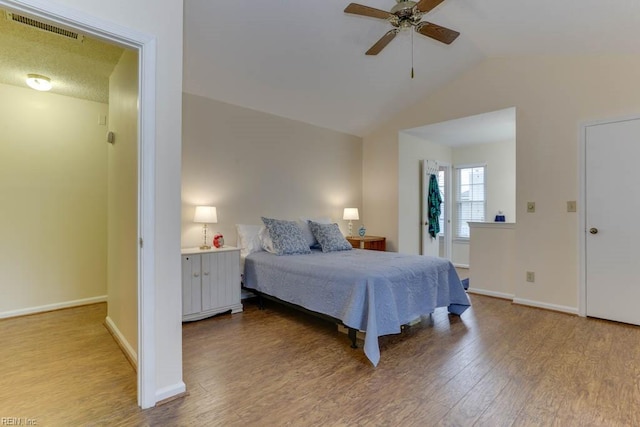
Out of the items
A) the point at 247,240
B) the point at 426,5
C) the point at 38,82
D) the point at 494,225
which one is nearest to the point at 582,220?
the point at 494,225

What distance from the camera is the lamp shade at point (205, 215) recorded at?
11.3 feet

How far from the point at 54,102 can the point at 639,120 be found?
6184 millimetres

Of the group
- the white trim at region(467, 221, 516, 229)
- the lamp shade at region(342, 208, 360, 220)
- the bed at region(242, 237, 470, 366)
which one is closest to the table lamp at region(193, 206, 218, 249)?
the bed at region(242, 237, 470, 366)

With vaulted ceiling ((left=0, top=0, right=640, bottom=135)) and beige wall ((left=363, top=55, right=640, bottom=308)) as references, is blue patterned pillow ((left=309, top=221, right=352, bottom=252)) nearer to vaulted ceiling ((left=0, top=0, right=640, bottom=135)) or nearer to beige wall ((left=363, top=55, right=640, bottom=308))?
vaulted ceiling ((left=0, top=0, right=640, bottom=135))

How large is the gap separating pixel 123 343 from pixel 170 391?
3.16 ft

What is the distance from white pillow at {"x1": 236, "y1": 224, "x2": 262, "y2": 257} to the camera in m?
3.90

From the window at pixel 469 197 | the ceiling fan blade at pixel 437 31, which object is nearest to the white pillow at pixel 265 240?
the ceiling fan blade at pixel 437 31

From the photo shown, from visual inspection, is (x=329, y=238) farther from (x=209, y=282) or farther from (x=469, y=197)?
(x=469, y=197)

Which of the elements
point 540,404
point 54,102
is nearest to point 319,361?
point 540,404

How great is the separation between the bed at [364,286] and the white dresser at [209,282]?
250 millimetres

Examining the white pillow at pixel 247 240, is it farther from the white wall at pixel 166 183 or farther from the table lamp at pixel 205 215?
the white wall at pixel 166 183

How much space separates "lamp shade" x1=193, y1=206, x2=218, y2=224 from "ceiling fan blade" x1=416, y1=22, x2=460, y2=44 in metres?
2.67

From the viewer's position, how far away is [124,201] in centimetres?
252

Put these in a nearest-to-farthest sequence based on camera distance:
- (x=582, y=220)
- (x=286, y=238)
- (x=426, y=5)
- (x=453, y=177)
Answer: (x=426, y=5) → (x=582, y=220) → (x=286, y=238) → (x=453, y=177)
